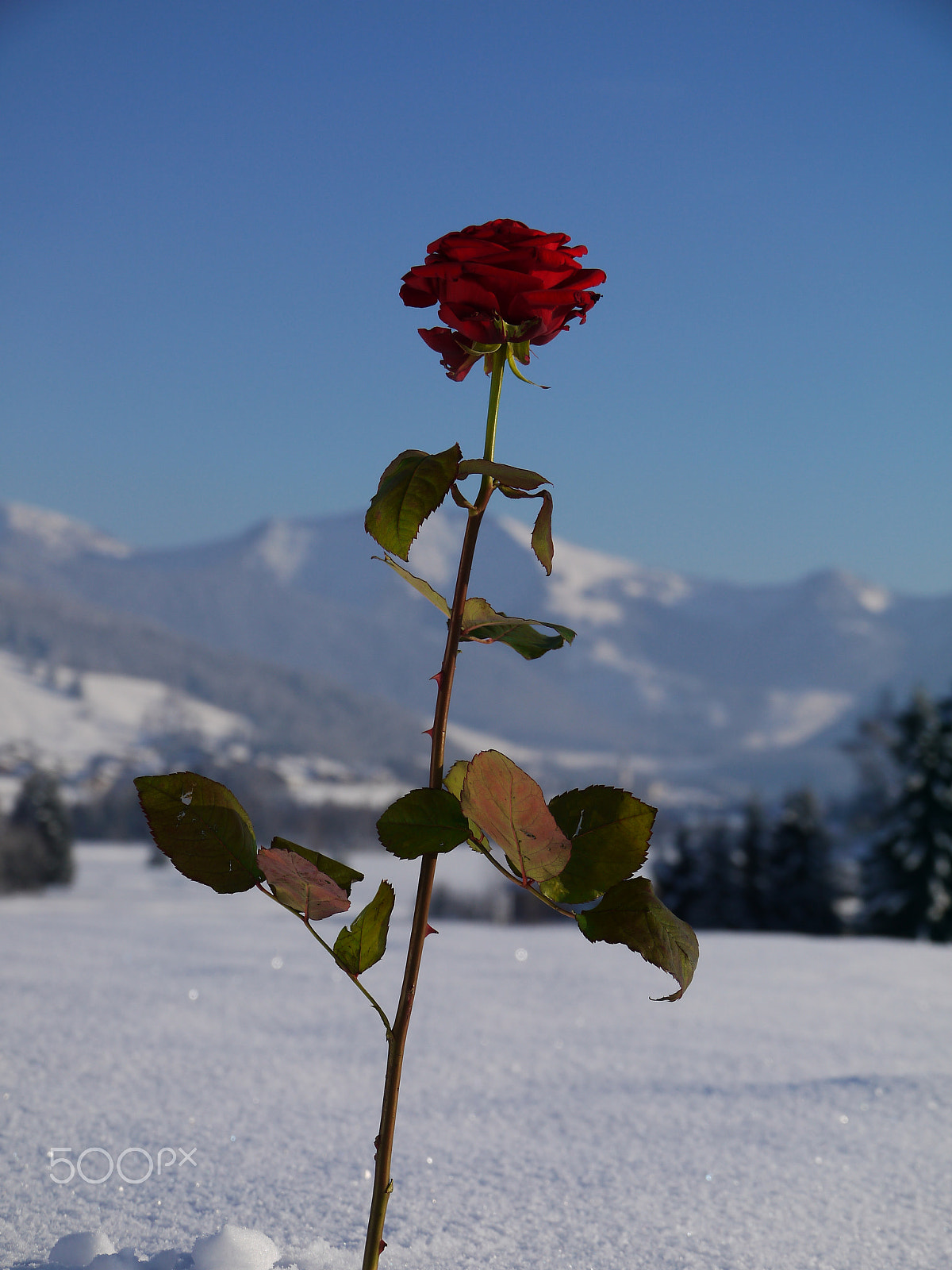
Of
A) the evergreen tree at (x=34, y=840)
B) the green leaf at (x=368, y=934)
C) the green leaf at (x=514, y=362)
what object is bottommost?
the evergreen tree at (x=34, y=840)

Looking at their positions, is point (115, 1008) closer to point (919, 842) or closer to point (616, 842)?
point (616, 842)

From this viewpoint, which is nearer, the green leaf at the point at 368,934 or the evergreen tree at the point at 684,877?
the green leaf at the point at 368,934

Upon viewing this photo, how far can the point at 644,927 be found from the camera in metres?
0.51

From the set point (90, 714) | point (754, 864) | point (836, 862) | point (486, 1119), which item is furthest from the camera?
point (90, 714)

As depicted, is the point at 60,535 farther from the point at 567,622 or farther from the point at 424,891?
the point at 424,891

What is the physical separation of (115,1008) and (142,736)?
60.5 m

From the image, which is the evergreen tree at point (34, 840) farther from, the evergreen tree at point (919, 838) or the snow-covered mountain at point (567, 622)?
the snow-covered mountain at point (567, 622)

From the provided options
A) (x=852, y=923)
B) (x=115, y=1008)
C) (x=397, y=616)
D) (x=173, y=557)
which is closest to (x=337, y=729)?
(x=852, y=923)

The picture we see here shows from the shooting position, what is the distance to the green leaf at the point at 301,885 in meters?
0.52

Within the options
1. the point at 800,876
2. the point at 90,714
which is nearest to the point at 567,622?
the point at 90,714

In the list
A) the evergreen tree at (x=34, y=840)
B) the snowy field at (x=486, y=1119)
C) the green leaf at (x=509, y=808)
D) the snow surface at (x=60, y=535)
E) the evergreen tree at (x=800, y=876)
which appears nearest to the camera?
the green leaf at (x=509, y=808)

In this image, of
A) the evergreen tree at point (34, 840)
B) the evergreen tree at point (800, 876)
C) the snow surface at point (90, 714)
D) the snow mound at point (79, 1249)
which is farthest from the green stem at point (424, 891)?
the snow surface at point (90, 714)

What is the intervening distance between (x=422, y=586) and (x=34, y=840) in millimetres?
17550

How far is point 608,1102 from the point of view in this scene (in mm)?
1180
